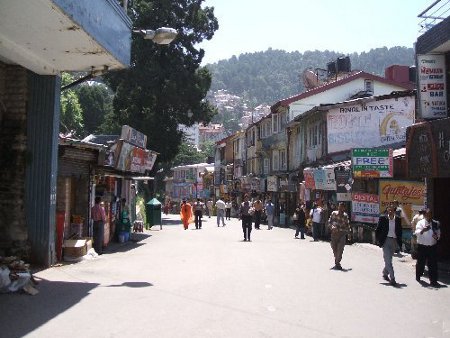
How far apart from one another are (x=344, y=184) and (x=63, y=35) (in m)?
17.2

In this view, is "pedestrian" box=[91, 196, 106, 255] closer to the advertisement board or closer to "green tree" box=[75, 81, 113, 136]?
the advertisement board

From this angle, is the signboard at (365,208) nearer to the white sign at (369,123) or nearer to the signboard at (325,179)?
the signboard at (325,179)

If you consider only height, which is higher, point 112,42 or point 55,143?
point 112,42

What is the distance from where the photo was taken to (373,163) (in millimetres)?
22031

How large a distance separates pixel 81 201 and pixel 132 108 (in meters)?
23.8

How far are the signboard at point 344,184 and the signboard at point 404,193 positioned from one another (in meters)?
2.30

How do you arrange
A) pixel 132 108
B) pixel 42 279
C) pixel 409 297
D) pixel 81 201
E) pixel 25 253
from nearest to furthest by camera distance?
pixel 409 297, pixel 42 279, pixel 25 253, pixel 81 201, pixel 132 108

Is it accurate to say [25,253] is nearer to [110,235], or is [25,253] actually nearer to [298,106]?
[110,235]

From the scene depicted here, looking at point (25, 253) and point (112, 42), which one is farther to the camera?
point (25, 253)

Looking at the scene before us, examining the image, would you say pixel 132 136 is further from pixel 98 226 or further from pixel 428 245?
pixel 428 245

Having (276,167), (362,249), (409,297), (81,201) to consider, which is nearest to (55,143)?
(81,201)

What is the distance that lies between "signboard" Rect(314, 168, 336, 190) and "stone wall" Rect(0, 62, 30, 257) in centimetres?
1772

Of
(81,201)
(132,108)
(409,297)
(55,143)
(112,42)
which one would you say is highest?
(132,108)

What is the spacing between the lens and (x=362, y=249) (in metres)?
20.4
